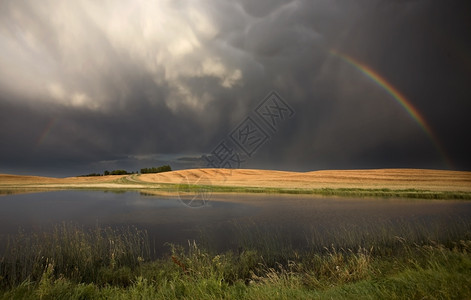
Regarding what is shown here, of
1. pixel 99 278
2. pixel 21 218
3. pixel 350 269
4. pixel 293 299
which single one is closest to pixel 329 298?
pixel 293 299

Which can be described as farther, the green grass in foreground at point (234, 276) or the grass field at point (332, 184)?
the grass field at point (332, 184)

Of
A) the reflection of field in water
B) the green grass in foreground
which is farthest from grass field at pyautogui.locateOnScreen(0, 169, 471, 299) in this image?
the reflection of field in water

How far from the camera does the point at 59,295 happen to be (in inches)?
244

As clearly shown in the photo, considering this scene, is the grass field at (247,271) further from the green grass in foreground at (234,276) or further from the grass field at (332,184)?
the grass field at (332,184)

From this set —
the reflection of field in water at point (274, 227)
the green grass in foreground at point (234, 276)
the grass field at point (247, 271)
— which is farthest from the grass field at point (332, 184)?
the green grass in foreground at point (234, 276)

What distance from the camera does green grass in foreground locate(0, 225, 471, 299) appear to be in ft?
18.5

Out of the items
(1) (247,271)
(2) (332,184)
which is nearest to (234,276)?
(1) (247,271)

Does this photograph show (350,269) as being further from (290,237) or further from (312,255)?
(290,237)

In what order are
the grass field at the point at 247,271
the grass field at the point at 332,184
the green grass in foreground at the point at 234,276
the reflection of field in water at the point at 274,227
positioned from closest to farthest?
the green grass in foreground at the point at 234,276, the grass field at the point at 247,271, the reflection of field in water at the point at 274,227, the grass field at the point at 332,184

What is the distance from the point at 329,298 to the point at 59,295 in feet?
19.6

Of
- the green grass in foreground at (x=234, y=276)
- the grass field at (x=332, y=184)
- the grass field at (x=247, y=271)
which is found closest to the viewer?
the green grass in foreground at (x=234, y=276)

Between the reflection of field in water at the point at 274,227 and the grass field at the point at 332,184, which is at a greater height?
the grass field at the point at 332,184

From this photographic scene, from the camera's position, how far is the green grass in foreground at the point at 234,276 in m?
5.65

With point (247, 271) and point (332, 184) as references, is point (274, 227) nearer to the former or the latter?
point (247, 271)
